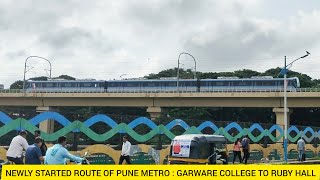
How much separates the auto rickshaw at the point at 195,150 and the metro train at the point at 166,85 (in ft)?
147

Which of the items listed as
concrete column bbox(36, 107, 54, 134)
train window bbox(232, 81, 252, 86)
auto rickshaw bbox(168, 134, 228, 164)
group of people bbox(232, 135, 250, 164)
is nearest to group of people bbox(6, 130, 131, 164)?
concrete column bbox(36, 107, 54, 134)

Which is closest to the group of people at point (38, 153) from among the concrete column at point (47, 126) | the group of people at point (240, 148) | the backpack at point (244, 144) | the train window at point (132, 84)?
the concrete column at point (47, 126)

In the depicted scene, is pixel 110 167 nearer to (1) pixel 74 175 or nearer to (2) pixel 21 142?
(1) pixel 74 175

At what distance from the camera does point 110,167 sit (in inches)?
322

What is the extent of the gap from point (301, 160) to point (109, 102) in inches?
1622

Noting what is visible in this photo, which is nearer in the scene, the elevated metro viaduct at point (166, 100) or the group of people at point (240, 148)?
the group of people at point (240, 148)

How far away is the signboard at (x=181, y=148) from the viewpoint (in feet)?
54.5

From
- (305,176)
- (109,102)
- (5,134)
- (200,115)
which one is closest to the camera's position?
(305,176)

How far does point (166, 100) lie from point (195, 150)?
4804cm

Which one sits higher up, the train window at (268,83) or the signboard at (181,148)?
the train window at (268,83)

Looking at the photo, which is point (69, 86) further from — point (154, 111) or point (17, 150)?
point (17, 150)

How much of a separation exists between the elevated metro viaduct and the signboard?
42226 millimetres

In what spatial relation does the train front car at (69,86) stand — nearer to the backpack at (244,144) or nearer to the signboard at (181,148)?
the backpack at (244,144)

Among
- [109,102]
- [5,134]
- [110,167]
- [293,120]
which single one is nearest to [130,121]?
[5,134]
